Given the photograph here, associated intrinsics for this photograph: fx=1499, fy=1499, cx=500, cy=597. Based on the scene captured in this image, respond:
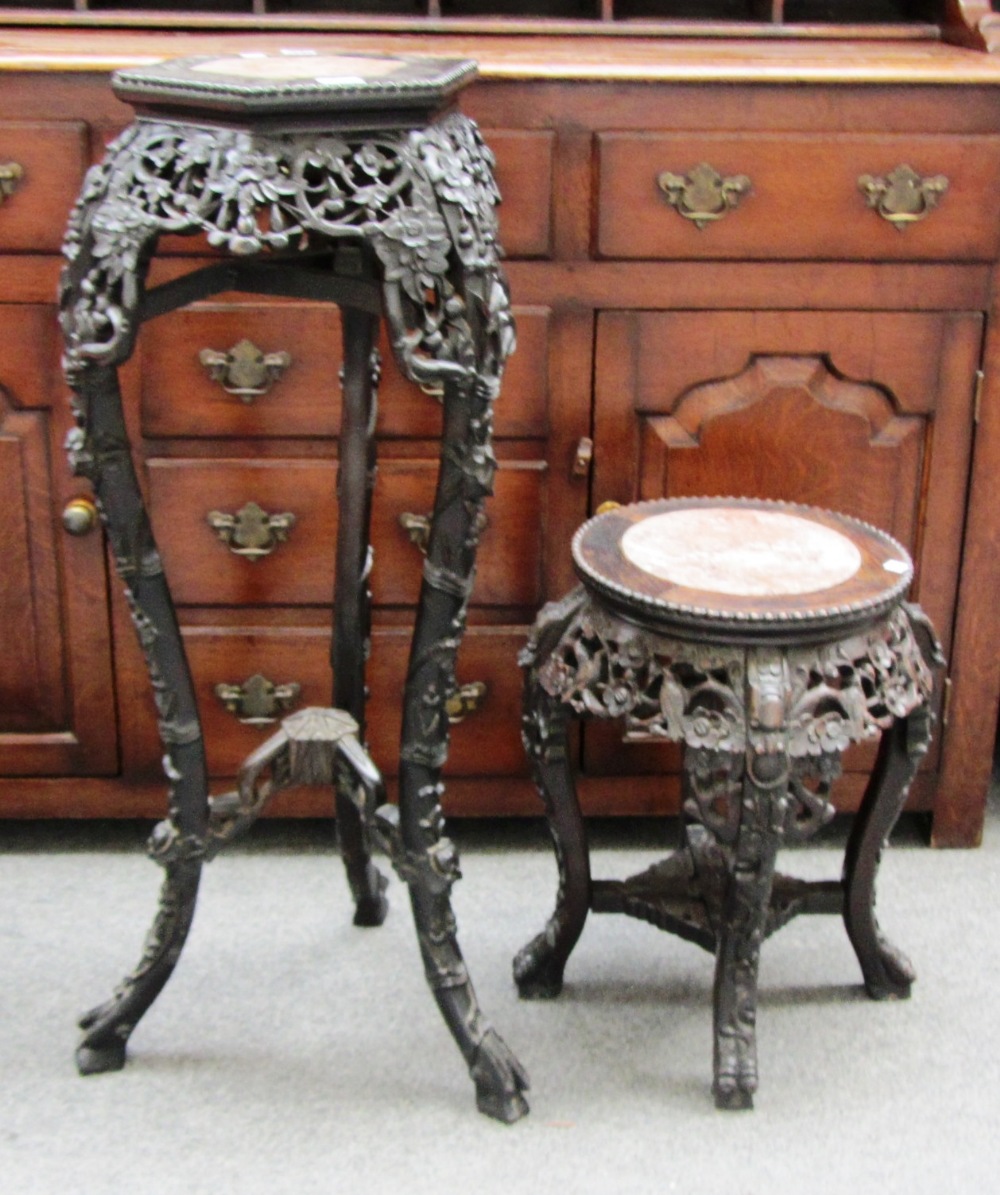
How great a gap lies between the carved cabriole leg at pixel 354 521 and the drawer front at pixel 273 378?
0.10 m

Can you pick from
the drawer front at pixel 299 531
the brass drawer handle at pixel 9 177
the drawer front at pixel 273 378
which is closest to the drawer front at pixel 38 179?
the brass drawer handle at pixel 9 177

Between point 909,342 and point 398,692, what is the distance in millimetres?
717

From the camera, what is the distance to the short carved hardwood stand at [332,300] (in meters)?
1.17

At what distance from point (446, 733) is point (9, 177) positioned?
769 mm

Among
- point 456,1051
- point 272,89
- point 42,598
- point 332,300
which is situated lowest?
point 456,1051

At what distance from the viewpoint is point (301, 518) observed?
5.70ft

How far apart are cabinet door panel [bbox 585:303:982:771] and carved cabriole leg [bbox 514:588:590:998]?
0.31 m

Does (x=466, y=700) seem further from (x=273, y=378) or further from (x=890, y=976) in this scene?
(x=890, y=976)

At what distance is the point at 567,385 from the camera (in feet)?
5.57

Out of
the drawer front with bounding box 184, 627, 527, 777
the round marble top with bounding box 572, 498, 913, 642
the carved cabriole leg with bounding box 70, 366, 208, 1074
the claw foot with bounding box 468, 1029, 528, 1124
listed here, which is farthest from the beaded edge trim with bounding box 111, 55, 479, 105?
the claw foot with bounding box 468, 1029, 528, 1124

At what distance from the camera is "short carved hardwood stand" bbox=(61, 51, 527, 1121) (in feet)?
3.84

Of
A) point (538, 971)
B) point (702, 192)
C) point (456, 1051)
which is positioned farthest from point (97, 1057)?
point (702, 192)

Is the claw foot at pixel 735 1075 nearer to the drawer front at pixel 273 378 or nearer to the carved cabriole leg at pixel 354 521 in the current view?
the carved cabriole leg at pixel 354 521

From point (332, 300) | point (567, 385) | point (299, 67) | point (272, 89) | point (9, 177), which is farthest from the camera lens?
point (567, 385)
